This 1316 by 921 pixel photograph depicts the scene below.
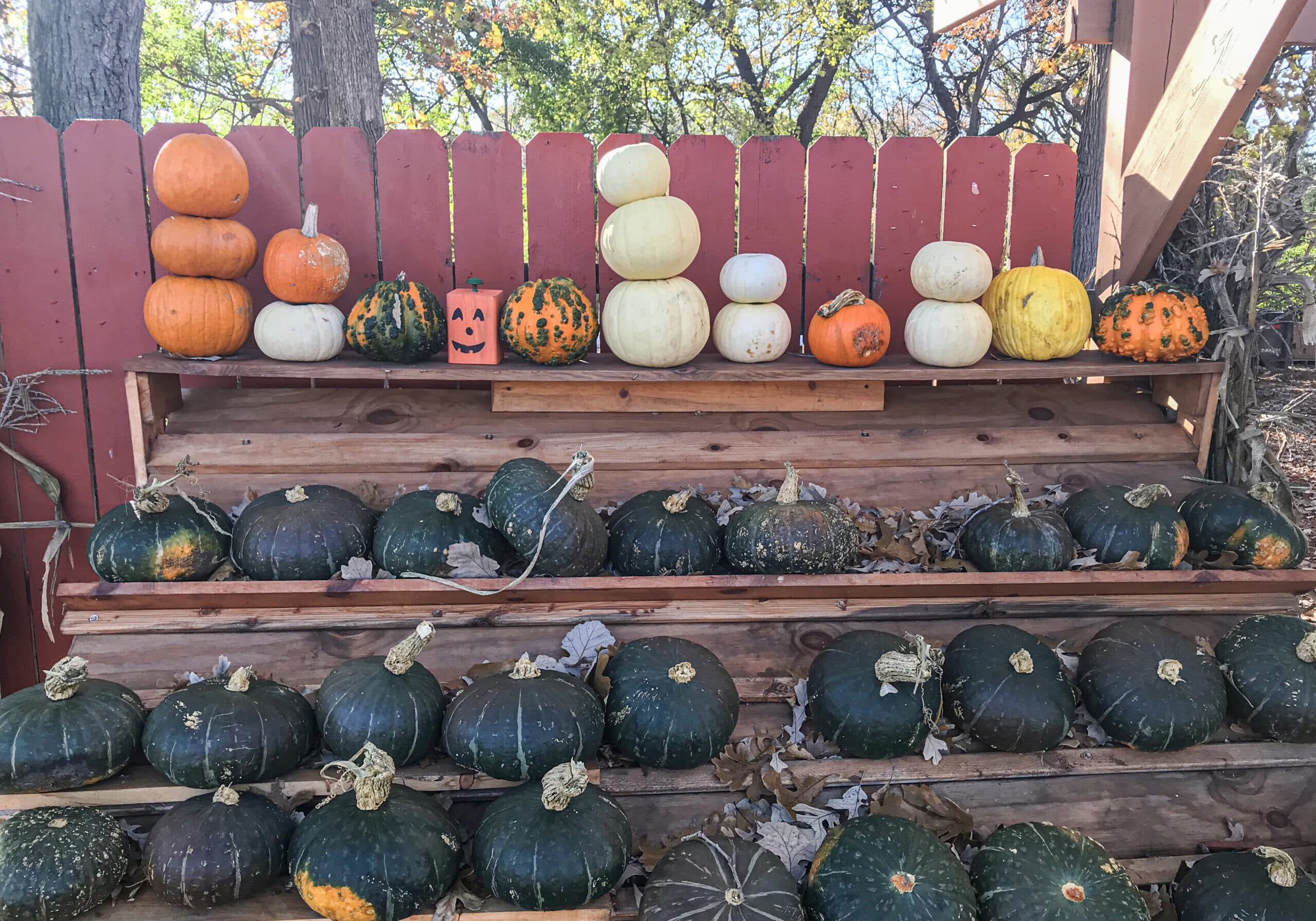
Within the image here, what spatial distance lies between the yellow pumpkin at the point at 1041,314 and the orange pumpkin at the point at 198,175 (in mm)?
3080

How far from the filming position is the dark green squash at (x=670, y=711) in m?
2.34

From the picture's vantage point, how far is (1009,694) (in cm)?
248

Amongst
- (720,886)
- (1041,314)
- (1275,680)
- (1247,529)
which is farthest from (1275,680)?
(720,886)

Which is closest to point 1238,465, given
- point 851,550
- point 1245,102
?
point 1245,102

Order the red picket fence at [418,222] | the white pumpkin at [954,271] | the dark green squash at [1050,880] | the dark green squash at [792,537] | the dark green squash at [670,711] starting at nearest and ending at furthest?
the dark green squash at [1050,880] < the dark green squash at [670,711] < the dark green squash at [792,537] < the white pumpkin at [954,271] < the red picket fence at [418,222]

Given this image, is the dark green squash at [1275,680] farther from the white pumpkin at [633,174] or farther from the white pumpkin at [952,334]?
the white pumpkin at [633,174]

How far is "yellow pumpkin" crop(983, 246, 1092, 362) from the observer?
3172mm

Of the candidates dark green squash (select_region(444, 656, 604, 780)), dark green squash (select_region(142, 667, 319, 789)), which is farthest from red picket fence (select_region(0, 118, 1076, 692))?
dark green squash (select_region(444, 656, 604, 780))

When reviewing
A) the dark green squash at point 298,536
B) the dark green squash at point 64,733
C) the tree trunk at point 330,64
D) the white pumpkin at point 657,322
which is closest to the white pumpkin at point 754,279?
the white pumpkin at point 657,322

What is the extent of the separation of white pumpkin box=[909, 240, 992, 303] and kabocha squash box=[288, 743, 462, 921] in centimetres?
262

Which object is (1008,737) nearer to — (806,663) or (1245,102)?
(806,663)

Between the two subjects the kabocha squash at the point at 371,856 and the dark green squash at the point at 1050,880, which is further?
the dark green squash at the point at 1050,880

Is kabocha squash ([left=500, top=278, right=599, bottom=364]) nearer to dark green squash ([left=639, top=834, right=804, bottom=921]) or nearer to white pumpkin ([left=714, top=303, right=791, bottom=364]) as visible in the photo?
white pumpkin ([left=714, top=303, right=791, bottom=364])

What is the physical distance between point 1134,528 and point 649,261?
6.92 feet
